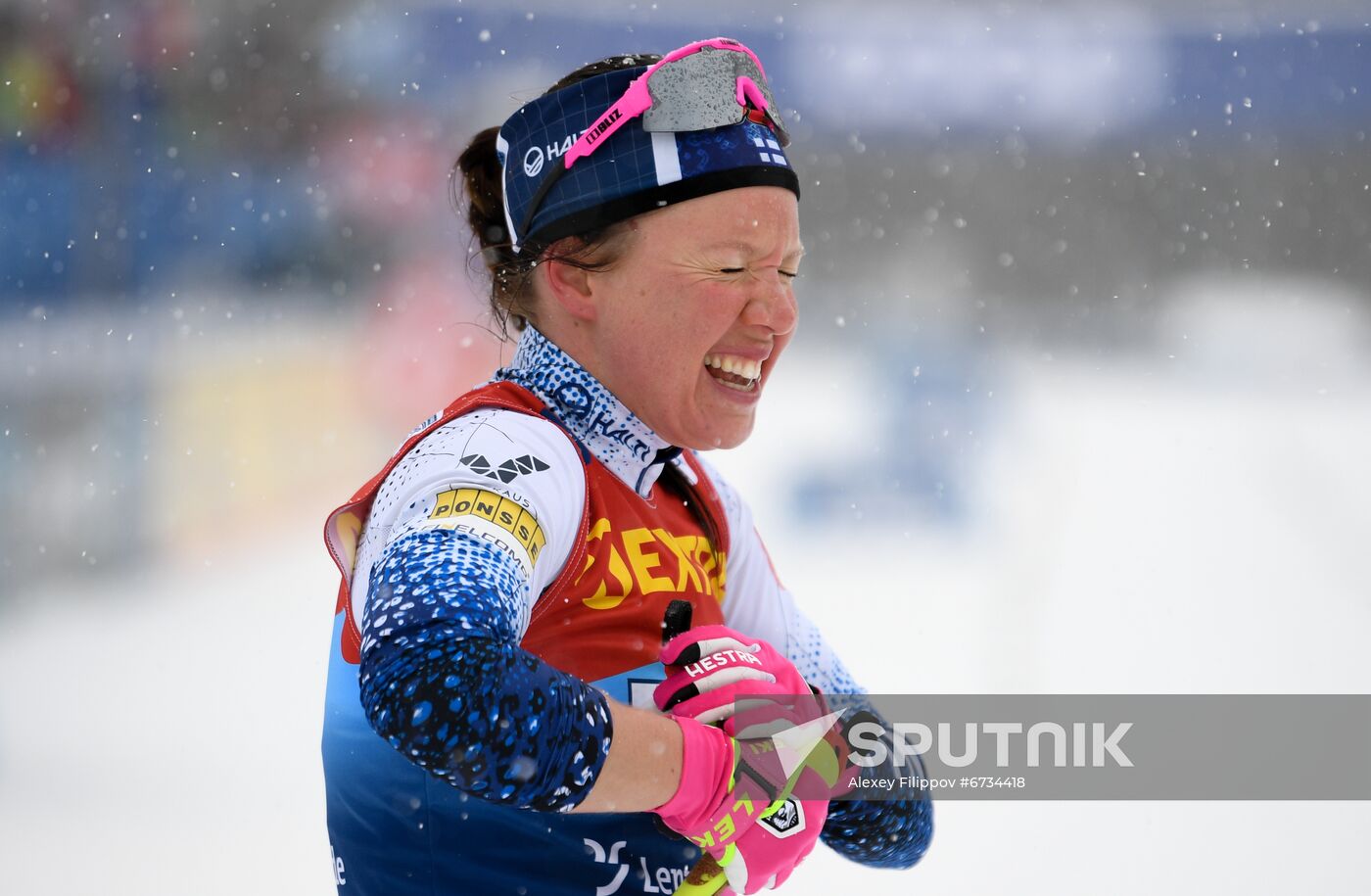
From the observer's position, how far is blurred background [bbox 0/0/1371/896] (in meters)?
3.43

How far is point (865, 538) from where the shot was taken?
17.1ft

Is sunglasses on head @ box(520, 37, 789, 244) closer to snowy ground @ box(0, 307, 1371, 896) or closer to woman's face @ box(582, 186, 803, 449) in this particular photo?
woman's face @ box(582, 186, 803, 449)

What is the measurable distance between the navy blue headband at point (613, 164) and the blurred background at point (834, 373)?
84cm

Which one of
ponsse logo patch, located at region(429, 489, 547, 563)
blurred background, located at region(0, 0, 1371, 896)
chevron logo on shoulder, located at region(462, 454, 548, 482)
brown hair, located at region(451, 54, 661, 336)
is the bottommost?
ponsse logo patch, located at region(429, 489, 547, 563)

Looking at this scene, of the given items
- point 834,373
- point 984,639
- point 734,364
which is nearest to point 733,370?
point 734,364

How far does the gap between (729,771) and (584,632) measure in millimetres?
211

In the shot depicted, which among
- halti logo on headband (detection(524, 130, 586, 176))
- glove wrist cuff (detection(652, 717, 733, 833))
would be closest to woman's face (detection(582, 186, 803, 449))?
halti logo on headband (detection(524, 130, 586, 176))

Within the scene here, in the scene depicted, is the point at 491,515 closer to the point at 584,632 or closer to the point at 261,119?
the point at 584,632

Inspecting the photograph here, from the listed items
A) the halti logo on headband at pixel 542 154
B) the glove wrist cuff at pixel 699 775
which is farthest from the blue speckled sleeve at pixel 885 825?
the halti logo on headband at pixel 542 154

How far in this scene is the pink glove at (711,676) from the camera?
1271 mm

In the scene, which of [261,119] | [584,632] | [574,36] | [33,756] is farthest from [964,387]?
[584,632]

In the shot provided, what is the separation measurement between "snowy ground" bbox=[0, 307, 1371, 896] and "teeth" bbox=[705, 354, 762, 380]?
70.4 inches

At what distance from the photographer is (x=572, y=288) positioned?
145 centimetres

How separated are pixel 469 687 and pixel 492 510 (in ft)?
0.64
